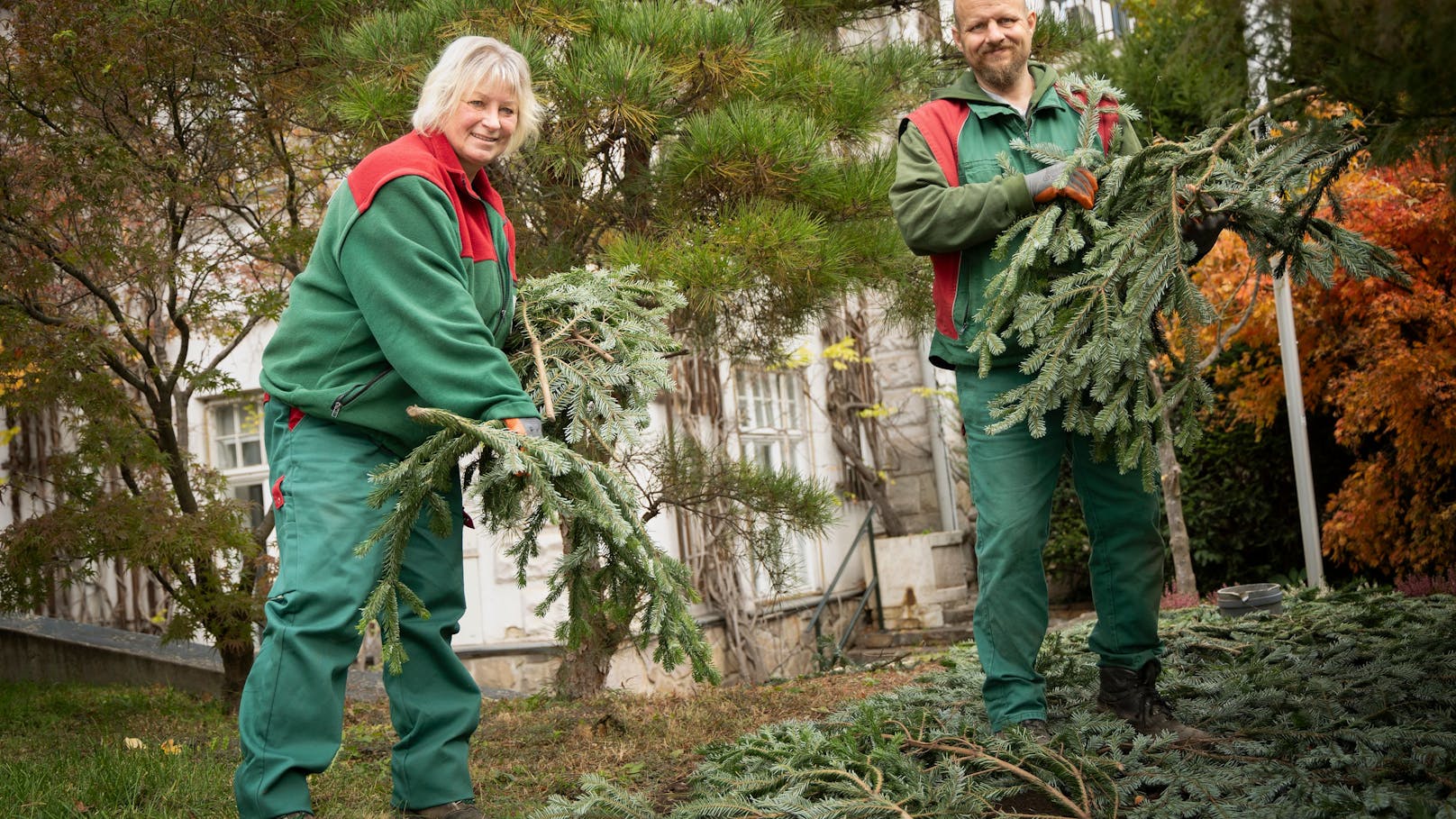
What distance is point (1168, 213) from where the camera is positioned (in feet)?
8.18

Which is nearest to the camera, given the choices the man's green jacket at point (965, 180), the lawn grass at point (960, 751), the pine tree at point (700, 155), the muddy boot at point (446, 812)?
the lawn grass at point (960, 751)

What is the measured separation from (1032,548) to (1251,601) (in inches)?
87.9

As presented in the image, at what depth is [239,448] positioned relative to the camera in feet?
33.6

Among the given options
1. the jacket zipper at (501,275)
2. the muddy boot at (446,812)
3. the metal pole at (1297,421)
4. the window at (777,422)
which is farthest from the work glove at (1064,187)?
the window at (777,422)

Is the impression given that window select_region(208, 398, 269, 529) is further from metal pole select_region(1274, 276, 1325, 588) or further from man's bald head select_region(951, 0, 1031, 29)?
man's bald head select_region(951, 0, 1031, 29)

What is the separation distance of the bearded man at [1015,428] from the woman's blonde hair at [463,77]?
0.92 meters

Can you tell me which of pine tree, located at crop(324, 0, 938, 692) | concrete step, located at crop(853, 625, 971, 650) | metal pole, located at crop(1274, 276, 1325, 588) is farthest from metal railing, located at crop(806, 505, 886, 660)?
pine tree, located at crop(324, 0, 938, 692)

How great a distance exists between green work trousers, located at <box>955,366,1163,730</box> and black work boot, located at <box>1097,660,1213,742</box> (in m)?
0.03

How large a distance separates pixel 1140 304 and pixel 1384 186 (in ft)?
14.7

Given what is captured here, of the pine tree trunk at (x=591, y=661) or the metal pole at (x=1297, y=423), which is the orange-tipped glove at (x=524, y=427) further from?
the metal pole at (x=1297, y=423)

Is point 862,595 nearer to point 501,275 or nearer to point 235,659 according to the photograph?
point 235,659

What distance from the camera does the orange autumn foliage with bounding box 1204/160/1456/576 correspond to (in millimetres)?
5918

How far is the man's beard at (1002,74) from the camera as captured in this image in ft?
9.25

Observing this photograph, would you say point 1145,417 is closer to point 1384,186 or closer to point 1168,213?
point 1168,213
